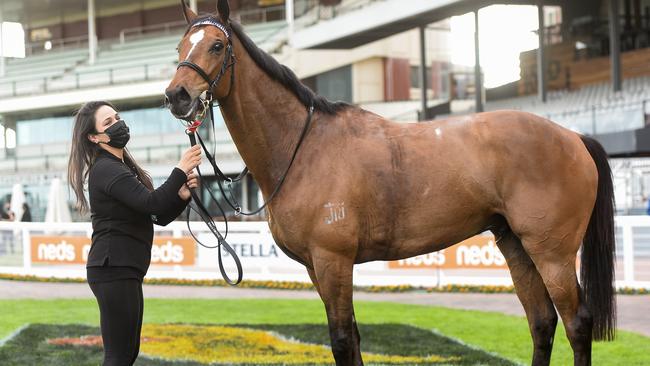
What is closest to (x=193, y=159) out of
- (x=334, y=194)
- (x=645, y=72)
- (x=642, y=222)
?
(x=334, y=194)

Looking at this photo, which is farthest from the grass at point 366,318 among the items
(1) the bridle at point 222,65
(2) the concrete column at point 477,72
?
(2) the concrete column at point 477,72

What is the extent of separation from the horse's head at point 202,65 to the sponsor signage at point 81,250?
9.39m

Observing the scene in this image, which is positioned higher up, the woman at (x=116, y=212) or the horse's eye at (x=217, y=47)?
the horse's eye at (x=217, y=47)

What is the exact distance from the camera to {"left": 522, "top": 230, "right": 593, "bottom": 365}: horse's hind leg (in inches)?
150

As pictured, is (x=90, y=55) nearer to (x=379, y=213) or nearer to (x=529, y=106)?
(x=529, y=106)

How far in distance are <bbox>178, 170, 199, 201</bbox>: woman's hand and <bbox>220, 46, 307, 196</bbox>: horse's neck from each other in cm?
28

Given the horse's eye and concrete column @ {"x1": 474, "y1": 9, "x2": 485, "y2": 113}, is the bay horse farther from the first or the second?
concrete column @ {"x1": 474, "y1": 9, "x2": 485, "y2": 113}

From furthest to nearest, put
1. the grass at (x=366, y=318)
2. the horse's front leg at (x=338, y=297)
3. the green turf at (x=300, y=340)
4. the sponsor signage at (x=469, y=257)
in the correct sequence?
the sponsor signage at (x=469, y=257), the grass at (x=366, y=318), the green turf at (x=300, y=340), the horse's front leg at (x=338, y=297)

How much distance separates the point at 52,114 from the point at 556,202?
34.2 m

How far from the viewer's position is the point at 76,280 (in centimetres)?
1325

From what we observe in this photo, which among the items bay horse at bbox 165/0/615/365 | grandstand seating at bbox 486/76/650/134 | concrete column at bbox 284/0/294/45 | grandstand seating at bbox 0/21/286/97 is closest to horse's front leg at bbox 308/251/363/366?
bay horse at bbox 165/0/615/365

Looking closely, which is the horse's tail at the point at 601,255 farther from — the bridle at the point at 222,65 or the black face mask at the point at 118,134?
the black face mask at the point at 118,134

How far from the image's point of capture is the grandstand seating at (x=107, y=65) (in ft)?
101

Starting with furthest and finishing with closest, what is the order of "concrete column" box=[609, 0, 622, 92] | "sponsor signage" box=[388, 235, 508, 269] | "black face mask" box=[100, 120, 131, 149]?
"concrete column" box=[609, 0, 622, 92]
"sponsor signage" box=[388, 235, 508, 269]
"black face mask" box=[100, 120, 131, 149]
